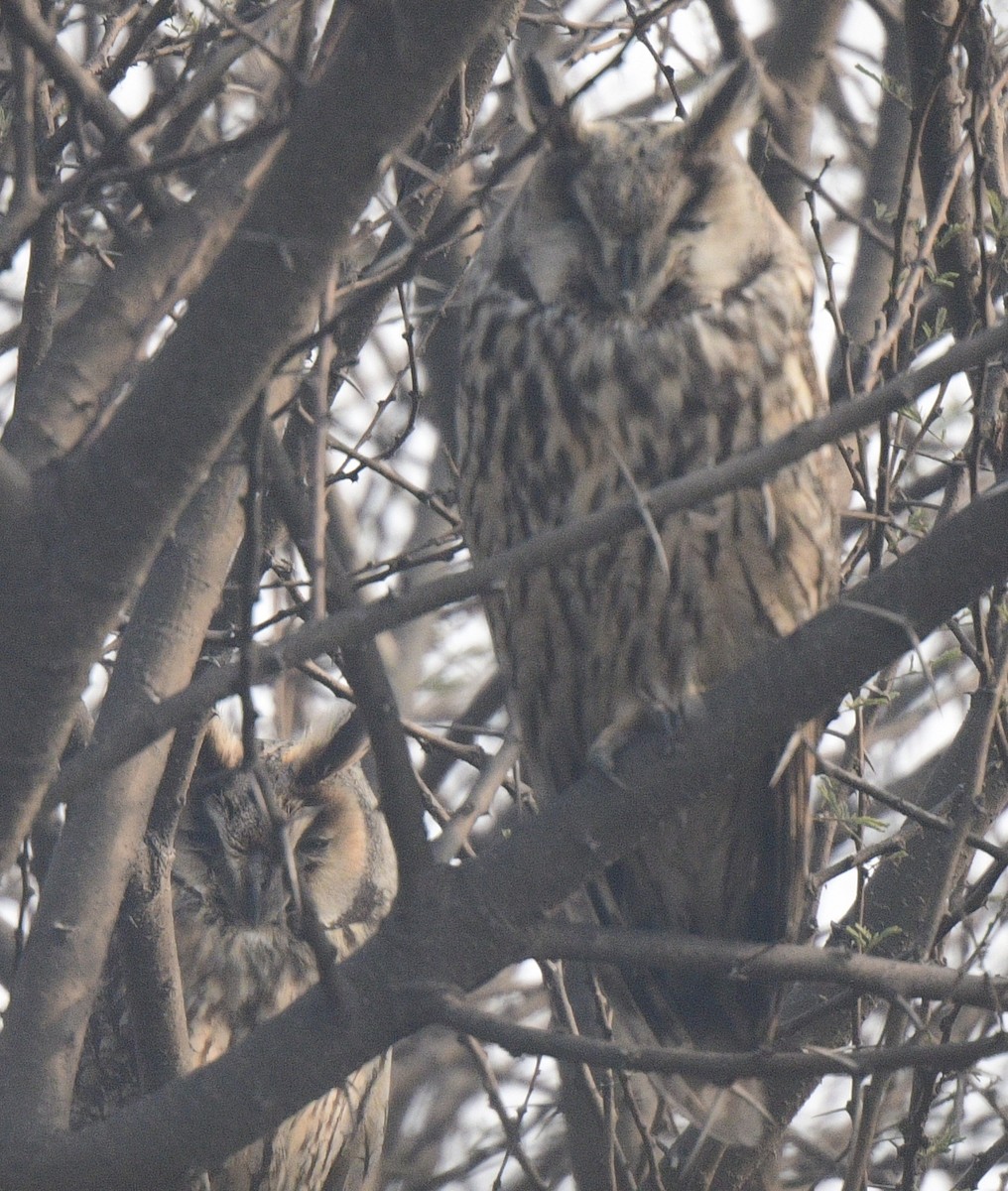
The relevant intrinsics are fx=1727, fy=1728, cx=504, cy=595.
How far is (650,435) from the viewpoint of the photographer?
9.50ft

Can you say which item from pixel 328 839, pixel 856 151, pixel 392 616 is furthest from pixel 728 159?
pixel 856 151

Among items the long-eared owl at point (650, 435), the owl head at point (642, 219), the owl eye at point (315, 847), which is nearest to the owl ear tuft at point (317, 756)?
the owl eye at point (315, 847)

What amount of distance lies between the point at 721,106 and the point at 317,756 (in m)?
1.95

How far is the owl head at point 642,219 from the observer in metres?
2.96

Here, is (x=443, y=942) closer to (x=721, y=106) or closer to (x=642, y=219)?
(x=642, y=219)

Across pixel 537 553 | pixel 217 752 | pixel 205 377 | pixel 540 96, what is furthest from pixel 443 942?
pixel 217 752

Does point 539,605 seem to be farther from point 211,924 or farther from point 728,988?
point 211,924

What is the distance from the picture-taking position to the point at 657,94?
13.7 feet

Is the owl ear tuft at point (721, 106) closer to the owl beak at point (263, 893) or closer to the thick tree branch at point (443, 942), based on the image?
the thick tree branch at point (443, 942)

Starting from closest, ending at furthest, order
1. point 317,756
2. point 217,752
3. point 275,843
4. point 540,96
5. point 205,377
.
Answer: point 205,377 < point 540,96 < point 275,843 < point 217,752 < point 317,756

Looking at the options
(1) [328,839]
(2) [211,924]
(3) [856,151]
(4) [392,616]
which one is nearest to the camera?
(4) [392,616]

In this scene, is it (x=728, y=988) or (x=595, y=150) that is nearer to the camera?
(x=595, y=150)

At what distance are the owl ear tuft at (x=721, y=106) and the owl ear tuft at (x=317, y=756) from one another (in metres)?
1.76

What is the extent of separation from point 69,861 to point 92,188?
48.8 inches
